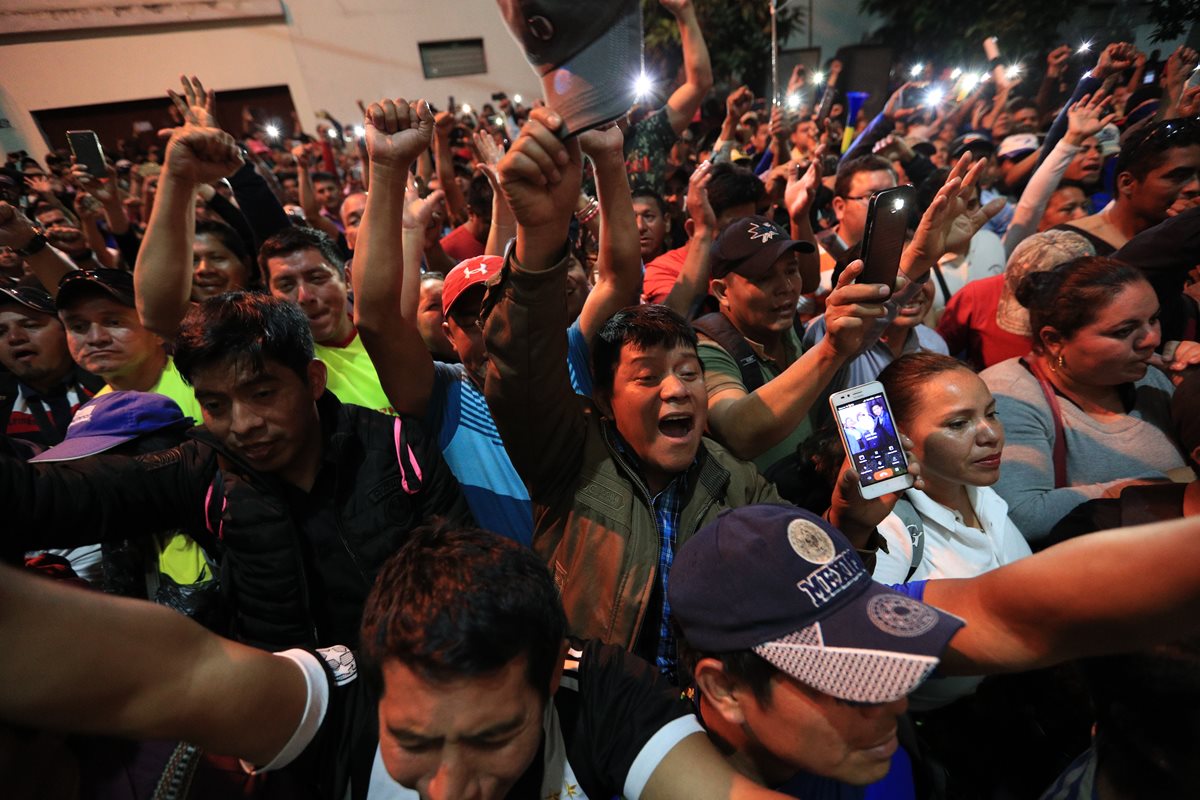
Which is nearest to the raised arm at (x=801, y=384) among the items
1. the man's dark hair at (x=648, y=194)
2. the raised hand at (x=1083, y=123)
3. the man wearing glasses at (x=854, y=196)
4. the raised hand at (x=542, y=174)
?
the raised hand at (x=542, y=174)

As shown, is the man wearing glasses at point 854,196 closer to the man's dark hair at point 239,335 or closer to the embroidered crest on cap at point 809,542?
the embroidered crest on cap at point 809,542

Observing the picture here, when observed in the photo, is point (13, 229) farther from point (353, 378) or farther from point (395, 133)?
point (395, 133)

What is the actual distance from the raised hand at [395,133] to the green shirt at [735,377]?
1.17 m

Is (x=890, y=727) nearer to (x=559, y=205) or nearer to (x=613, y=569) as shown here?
(x=613, y=569)

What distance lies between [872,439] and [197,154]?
2658 millimetres

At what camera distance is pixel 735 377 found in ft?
7.54

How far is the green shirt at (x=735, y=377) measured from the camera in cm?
225

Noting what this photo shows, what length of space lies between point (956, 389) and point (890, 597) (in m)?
1.10

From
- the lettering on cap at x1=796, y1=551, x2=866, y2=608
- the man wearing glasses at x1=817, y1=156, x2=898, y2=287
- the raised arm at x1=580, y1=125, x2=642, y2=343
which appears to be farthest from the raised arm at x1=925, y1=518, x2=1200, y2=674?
the man wearing glasses at x1=817, y1=156, x2=898, y2=287

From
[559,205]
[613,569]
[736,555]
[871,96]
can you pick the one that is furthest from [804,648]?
[871,96]

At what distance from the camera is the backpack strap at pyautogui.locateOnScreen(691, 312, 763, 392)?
2.49 meters

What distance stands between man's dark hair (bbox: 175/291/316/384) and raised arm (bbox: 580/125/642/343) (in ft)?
3.31

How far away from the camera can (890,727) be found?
3.72 ft

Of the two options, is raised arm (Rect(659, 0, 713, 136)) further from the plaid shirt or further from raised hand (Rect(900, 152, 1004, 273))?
the plaid shirt
